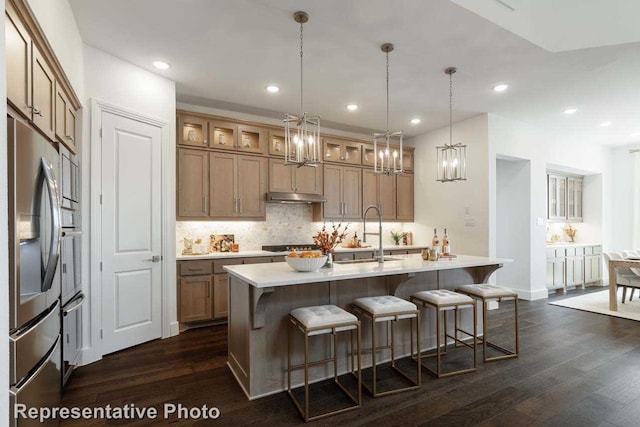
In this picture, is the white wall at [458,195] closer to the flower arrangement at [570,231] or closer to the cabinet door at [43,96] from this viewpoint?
the flower arrangement at [570,231]

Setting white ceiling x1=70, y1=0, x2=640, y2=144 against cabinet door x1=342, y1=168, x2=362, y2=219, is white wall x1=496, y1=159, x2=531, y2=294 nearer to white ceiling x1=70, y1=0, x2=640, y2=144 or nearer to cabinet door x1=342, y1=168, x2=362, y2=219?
white ceiling x1=70, y1=0, x2=640, y2=144

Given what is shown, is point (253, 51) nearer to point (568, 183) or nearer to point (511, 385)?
point (511, 385)

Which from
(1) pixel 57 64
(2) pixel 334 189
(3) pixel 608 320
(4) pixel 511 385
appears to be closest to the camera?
(1) pixel 57 64

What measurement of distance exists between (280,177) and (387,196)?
82.8 inches

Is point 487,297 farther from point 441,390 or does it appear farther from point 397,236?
point 397,236

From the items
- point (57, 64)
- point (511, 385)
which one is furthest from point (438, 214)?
point (57, 64)

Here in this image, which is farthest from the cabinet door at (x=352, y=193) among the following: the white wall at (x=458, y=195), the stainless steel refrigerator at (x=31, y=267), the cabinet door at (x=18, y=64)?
the cabinet door at (x=18, y=64)

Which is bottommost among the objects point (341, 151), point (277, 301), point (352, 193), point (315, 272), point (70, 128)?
point (277, 301)

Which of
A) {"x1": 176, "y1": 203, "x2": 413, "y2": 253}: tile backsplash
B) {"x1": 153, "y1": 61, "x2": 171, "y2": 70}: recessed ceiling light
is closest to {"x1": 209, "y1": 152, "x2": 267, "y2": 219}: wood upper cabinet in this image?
{"x1": 176, "y1": 203, "x2": 413, "y2": 253}: tile backsplash

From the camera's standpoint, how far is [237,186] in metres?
4.65

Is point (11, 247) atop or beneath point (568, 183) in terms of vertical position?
beneath

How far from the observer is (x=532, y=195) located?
5582 millimetres

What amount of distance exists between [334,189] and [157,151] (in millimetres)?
2724

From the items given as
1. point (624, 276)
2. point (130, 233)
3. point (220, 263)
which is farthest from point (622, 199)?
point (130, 233)
